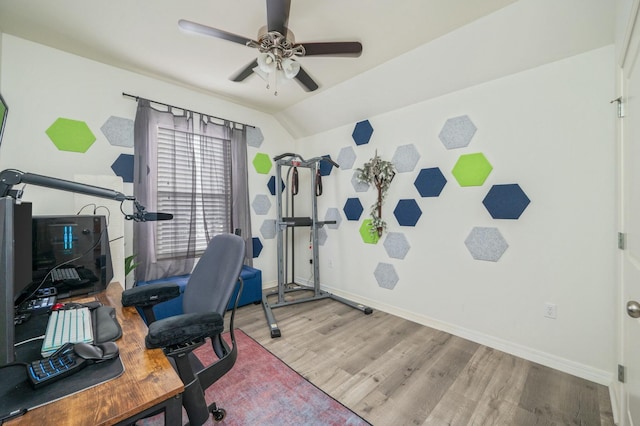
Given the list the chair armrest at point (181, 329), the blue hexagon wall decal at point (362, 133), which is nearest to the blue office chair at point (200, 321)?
the chair armrest at point (181, 329)

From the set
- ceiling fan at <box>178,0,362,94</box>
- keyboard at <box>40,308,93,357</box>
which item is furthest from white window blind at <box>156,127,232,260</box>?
keyboard at <box>40,308,93,357</box>

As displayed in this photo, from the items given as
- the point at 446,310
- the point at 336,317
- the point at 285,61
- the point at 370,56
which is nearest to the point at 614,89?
the point at 370,56

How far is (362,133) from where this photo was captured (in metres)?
2.94

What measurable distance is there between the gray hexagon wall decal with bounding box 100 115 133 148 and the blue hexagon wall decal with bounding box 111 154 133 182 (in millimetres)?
119

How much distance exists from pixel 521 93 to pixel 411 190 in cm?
109

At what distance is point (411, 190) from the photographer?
255 centimetres

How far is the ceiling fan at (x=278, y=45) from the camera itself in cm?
149

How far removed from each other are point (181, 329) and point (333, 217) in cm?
255

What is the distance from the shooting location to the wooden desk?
1.79 ft

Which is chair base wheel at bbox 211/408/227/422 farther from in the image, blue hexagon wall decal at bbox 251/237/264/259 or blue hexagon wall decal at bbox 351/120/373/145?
blue hexagon wall decal at bbox 351/120/373/145

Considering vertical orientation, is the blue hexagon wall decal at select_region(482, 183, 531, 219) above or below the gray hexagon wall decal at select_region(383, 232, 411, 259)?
above

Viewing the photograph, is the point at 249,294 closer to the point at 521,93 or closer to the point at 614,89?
the point at 521,93

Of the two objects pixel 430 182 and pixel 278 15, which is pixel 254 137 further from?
pixel 430 182

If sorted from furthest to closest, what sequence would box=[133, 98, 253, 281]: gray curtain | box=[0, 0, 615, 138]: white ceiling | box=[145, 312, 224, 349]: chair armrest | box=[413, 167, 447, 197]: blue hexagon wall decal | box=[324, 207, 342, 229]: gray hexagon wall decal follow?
box=[324, 207, 342, 229]: gray hexagon wall decal
box=[133, 98, 253, 281]: gray curtain
box=[413, 167, 447, 197]: blue hexagon wall decal
box=[0, 0, 615, 138]: white ceiling
box=[145, 312, 224, 349]: chair armrest
